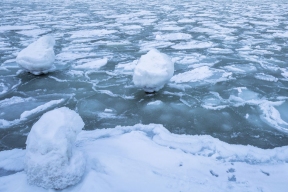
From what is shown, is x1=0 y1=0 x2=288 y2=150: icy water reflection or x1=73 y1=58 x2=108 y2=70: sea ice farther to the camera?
x1=73 y1=58 x2=108 y2=70: sea ice

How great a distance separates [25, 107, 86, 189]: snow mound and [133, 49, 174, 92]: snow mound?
1.30m

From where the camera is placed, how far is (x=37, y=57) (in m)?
3.20

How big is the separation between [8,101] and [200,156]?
2402mm

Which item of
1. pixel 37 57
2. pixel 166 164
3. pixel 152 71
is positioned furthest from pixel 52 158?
pixel 37 57

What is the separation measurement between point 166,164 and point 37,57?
98.9 inches

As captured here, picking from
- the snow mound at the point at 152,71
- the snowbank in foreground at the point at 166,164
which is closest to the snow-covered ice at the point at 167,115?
the snowbank in foreground at the point at 166,164

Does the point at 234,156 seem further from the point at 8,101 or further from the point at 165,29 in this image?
the point at 165,29

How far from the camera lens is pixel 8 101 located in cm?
276

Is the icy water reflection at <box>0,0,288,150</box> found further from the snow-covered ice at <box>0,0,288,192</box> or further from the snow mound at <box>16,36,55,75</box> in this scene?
the snow mound at <box>16,36,55,75</box>

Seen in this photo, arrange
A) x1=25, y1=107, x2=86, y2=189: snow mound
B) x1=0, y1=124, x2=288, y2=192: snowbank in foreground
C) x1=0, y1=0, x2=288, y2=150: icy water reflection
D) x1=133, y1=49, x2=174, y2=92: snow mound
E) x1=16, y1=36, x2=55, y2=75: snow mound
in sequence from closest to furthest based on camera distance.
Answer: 1. x1=25, y1=107, x2=86, y2=189: snow mound
2. x1=0, y1=124, x2=288, y2=192: snowbank in foreground
3. x1=0, y1=0, x2=288, y2=150: icy water reflection
4. x1=133, y1=49, x2=174, y2=92: snow mound
5. x1=16, y1=36, x2=55, y2=75: snow mound

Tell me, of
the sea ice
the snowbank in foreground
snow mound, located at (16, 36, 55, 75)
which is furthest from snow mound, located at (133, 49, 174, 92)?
snow mound, located at (16, 36, 55, 75)

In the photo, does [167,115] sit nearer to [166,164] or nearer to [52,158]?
[166,164]

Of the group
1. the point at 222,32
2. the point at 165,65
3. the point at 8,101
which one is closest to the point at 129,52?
the point at 165,65

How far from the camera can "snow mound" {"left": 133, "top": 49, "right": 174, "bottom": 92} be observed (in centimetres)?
261
